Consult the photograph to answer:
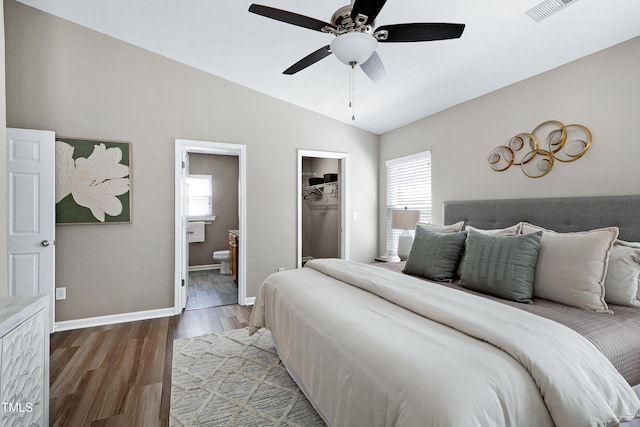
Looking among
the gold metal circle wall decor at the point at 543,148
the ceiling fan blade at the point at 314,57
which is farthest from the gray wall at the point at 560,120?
the ceiling fan blade at the point at 314,57

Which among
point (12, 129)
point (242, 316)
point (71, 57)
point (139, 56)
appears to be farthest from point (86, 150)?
point (242, 316)

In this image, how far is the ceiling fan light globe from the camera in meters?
1.72

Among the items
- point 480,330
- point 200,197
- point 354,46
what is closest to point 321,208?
point 200,197

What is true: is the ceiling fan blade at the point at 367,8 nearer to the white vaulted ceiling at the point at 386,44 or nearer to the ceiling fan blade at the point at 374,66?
the ceiling fan blade at the point at 374,66

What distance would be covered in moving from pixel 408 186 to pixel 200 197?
4215 millimetres

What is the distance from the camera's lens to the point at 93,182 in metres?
3.34

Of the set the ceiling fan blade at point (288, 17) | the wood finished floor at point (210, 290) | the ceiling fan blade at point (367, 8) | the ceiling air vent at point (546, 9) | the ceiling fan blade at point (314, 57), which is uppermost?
the ceiling air vent at point (546, 9)

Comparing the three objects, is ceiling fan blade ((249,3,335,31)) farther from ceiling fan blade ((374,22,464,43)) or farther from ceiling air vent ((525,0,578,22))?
ceiling air vent ((525,0,578,22))

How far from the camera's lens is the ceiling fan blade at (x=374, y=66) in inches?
82.5

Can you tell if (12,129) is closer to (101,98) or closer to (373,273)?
(101,98)

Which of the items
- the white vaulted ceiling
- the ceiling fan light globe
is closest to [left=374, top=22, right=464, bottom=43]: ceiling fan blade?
the ceiling fan light globe

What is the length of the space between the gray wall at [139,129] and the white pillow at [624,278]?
3.26 m

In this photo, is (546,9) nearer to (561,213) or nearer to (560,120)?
(560,120)

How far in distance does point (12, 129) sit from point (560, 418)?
171 inches
